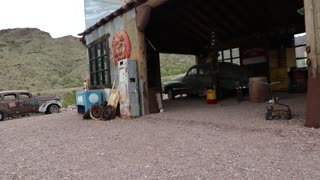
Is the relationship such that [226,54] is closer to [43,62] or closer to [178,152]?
[178,152]

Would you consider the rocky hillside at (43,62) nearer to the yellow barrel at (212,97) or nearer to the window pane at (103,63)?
the window pane at (103,63)

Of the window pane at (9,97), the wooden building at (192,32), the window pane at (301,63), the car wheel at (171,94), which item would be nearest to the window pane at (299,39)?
the wooden building at (192,32)

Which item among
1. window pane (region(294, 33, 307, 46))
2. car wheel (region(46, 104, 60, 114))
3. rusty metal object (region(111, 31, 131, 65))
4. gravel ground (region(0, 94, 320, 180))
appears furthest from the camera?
car wheel (region(46, 104, 60, 114))

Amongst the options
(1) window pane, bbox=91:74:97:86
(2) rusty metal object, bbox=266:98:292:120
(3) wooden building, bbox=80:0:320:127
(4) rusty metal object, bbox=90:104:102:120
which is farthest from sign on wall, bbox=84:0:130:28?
(2) rusty metal object, bbox=266:98:292:120

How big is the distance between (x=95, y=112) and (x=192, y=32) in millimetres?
7818

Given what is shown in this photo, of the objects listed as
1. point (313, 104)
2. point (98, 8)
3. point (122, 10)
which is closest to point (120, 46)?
point (122, 10)

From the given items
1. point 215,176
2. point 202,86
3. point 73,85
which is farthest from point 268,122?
point 73,85

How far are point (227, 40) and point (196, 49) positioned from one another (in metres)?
2.34

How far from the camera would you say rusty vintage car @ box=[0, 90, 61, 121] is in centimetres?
1705

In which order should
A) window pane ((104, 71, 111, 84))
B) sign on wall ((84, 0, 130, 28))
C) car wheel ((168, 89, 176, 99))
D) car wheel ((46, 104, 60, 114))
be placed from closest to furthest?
1. window pane ((104, 71, 111, 84))
2. sign on wall ((84, 0, 130, 28))
3. car wheel ((168, 89, 176, 99))
4. car wheel ((46, 104, 60, 114))

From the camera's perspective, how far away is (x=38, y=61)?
49094mm

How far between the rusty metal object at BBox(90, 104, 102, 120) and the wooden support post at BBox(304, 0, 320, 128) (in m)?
6.98

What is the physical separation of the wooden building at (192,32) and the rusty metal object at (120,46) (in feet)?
0.16

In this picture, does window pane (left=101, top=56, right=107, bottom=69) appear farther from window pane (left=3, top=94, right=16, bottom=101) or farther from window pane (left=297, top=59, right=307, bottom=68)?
window pane (left=297, top=59, right=307, bottom=68)
